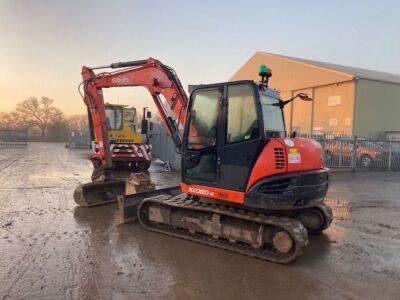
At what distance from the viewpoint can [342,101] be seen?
29594mm

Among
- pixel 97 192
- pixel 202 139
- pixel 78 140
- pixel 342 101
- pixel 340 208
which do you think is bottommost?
pixel 340 208

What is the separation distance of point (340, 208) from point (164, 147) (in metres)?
13.0

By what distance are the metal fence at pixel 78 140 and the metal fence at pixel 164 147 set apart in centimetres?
1605

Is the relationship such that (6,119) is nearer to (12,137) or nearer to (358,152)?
(12,137)

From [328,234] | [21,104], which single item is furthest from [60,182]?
[21,104]

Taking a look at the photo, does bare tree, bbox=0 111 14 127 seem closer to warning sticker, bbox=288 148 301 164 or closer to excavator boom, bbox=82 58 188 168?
excavator boom, bbox=82 58 188 168

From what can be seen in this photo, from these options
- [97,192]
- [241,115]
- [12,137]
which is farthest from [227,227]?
[12,137]

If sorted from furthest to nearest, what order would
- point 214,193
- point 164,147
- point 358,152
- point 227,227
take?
1. point 164,147
2. point 358,152
3. point 214,193
4. point 227,227

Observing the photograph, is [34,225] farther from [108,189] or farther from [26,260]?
[108,189]

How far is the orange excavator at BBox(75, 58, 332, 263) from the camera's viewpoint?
220 inches

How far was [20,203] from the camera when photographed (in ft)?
29.6

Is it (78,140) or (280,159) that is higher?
(280,159)

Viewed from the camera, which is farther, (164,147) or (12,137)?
(12,137)

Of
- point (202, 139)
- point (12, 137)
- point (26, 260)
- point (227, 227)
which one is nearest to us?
point (26, 260)
